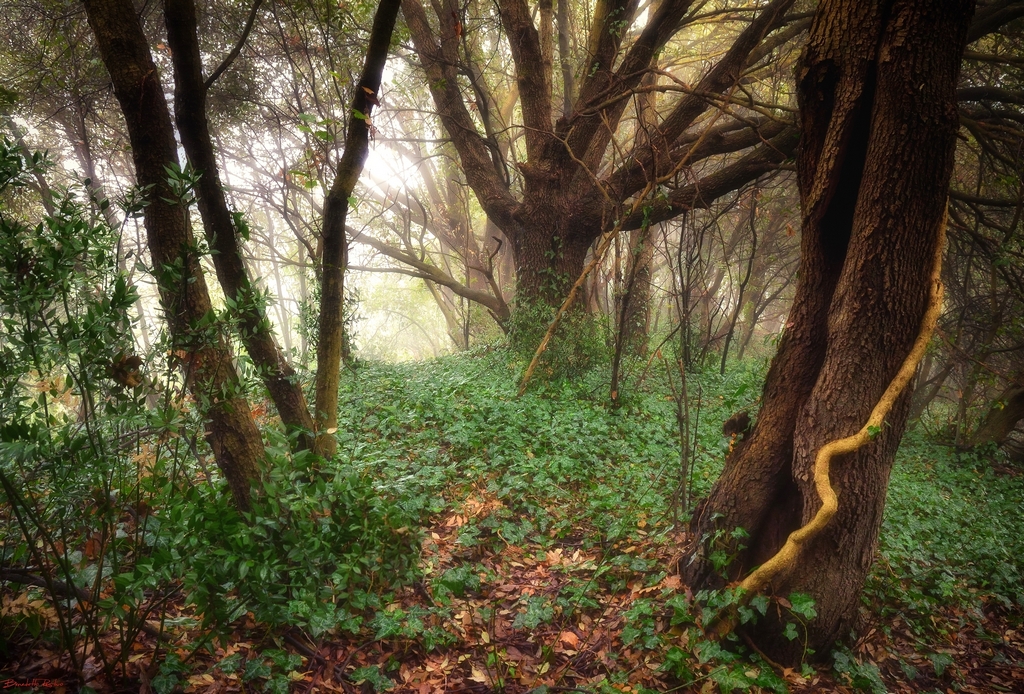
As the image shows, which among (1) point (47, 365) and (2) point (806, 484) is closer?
(1) point (47, 365)

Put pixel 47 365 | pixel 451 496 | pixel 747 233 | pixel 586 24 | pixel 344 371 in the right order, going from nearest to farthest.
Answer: pixel 47 365, pixel 451 496, pixel 344 371, pixel 586 24, pixel 747 233

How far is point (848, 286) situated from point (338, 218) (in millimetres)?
3259

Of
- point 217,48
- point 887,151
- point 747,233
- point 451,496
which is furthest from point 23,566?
point 747,233

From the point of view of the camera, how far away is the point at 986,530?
5203 millimetres

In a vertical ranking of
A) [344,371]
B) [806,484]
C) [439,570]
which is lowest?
[439,570]

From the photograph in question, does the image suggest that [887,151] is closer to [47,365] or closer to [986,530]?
[47,365]

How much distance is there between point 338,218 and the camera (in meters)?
3.44

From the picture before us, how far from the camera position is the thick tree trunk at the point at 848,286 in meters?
2.77

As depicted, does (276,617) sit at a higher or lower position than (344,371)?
lower

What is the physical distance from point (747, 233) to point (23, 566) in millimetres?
15163

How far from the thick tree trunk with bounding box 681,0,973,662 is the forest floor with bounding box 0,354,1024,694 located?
1.22 ft

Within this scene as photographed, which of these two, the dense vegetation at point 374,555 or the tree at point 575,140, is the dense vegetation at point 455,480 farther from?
the tree at point 575,140

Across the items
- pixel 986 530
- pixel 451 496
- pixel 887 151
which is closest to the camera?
pixel 887 151

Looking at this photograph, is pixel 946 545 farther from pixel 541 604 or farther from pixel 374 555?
pixel 374 555
